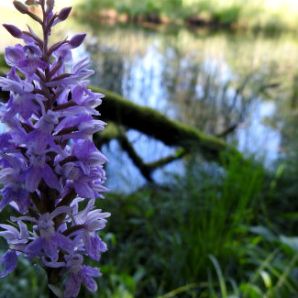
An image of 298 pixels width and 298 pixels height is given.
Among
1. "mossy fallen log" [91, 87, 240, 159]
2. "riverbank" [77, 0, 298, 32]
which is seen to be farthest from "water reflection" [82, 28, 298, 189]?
"riverbank" [77, 0, 298, 32]

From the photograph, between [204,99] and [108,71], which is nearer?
[108,71]

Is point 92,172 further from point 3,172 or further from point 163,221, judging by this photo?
point 163,221

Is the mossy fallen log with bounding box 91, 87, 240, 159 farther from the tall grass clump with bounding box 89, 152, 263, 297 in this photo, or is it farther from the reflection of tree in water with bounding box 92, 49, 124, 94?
the reflection of tree in water with bounding box 92, 49, 124, 94

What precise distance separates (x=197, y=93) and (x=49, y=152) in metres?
6.00

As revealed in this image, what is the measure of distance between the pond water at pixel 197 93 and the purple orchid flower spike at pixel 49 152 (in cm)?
264

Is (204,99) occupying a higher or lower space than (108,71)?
lower

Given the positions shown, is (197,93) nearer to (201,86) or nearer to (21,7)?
(201,86)

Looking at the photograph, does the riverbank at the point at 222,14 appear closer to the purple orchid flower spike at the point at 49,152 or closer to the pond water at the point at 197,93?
the pond water at the point at 197,93

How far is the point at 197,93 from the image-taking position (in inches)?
262

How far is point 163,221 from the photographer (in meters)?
3.48

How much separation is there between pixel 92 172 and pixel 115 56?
6222mm

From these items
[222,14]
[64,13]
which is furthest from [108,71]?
[222,14]

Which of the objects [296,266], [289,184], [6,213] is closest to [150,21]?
[289,184]

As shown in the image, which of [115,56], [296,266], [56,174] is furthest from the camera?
[115,56]
